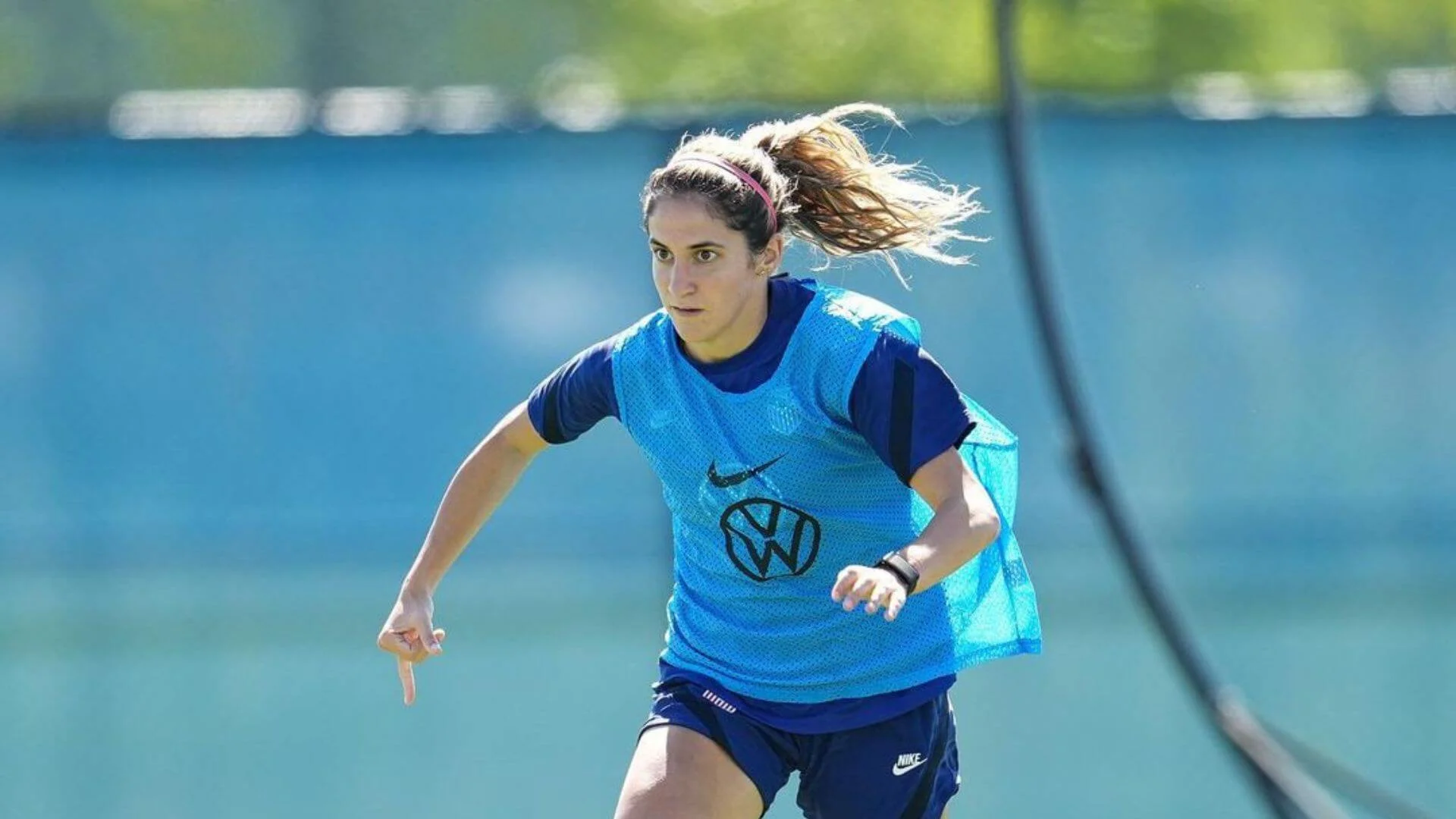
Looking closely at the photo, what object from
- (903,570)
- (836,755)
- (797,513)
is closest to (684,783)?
(836,755)

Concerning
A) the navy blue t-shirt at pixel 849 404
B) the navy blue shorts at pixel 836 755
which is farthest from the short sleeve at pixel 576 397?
the navy blue shorts at pixel 836 755

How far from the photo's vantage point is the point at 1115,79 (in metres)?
5.60

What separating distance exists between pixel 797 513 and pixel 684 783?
44 cm

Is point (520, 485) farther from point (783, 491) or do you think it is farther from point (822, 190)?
point (783, 491)

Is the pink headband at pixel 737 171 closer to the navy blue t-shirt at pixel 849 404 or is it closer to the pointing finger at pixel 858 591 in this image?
the navy blue t-shirt at pixel 849 404

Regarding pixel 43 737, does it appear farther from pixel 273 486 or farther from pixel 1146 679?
pixel 1146 679

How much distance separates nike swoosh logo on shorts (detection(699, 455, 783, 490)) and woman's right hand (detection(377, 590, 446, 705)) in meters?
0.52

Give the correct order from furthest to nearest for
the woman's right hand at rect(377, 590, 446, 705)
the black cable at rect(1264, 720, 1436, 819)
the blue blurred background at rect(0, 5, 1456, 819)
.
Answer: the blue blurred background at rect(0, 5, 1456, 819) → the black cable at rect(1264, 720, 1436, 819) → the woman's right hand at rect(377, 590, 446, 705)

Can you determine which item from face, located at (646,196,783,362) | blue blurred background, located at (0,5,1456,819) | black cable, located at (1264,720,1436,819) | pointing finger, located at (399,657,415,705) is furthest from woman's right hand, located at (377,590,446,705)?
blue blurred background, located at (0,5,1456,819)

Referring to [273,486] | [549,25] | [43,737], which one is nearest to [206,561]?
[273,486]

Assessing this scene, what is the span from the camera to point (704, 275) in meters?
2.97

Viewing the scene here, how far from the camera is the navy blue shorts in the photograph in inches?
121

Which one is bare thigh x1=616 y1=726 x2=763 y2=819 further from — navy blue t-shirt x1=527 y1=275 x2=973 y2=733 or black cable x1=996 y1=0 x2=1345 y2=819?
black cable x1=996 y1=0 x2=1345 y2=819

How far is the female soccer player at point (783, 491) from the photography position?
9.74 ft
